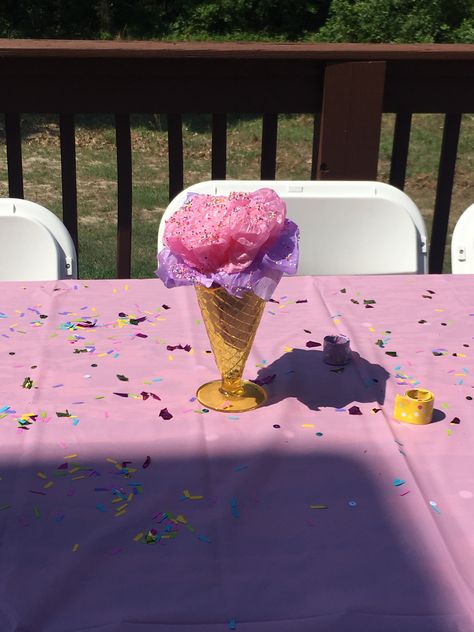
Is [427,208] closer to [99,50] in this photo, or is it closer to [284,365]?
[99,50]

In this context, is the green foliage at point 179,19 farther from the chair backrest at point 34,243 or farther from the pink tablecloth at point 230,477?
the pink tablecloth at point 230,477

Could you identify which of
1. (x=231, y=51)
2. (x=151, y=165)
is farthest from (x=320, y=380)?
(x=151, y=165)

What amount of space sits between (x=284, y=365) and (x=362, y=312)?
301 mm

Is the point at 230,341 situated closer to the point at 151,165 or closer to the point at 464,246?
the point at 464,246

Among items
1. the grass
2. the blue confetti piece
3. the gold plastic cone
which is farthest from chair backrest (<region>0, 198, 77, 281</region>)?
the grass

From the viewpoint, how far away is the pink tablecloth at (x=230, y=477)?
82 cm

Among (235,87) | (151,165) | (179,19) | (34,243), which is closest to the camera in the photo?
(34,243)

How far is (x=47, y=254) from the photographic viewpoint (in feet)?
6.20

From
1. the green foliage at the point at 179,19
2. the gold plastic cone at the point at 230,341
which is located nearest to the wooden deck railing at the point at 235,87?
the gold plastic cone at the point at 230,341

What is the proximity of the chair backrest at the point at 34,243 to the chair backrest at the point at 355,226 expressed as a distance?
273 mm

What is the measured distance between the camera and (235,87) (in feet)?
8.13

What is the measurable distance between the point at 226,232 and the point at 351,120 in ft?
5.20

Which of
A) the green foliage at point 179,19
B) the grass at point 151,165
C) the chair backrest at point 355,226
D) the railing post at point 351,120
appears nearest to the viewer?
the chair backrest at point 355,226

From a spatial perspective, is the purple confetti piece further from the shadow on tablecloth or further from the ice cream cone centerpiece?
the ice cream cone centerpiece
